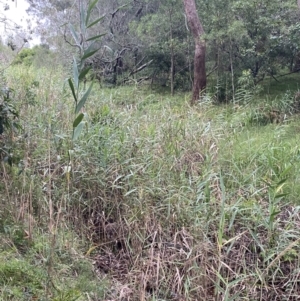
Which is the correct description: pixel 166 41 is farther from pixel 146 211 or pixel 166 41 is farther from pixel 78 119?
pixel 78 119

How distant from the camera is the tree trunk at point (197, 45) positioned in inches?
285

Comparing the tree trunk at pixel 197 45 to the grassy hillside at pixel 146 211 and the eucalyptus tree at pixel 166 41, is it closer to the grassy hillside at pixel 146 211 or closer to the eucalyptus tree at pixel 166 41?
the eucalyptus tree at pixel 166 41

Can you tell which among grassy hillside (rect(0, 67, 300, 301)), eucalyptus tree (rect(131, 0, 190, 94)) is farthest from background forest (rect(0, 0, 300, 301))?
eucalyptus tree (rect(131, 0, 190, 94))

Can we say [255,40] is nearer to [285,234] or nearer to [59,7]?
[285,234]

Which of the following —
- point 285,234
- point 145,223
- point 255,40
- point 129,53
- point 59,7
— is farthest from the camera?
point 59,7

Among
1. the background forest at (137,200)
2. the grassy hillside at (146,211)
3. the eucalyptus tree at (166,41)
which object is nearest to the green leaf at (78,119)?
the background forest at (137,200)

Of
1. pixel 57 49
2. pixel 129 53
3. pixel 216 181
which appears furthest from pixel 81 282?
pixel 57 49

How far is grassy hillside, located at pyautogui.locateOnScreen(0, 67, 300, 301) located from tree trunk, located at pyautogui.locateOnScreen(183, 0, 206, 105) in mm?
3786

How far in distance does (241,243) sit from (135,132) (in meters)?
1.42

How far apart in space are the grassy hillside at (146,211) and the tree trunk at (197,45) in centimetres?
379

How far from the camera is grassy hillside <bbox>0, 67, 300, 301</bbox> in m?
2.15

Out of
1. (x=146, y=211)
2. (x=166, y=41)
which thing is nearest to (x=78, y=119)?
Result: (x=146, y=211)

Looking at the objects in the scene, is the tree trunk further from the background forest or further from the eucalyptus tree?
the background forest

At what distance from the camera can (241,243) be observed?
244 centimetres
